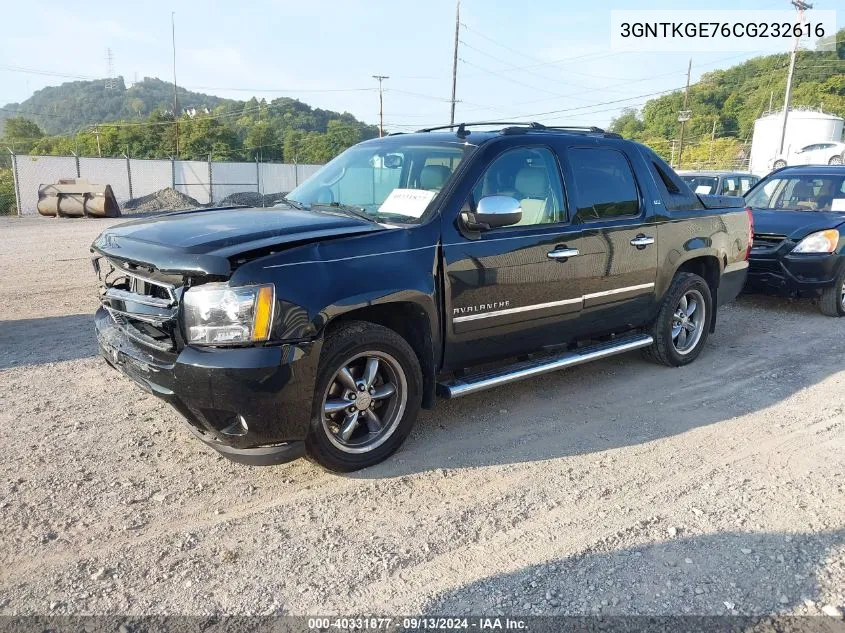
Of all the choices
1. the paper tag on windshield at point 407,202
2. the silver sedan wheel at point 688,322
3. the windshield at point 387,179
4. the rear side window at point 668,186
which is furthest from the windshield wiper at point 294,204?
the silver sedan wheel at point 688,322

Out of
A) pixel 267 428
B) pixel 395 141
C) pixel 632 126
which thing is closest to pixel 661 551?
pixel 267 428

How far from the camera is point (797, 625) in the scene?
2.61m

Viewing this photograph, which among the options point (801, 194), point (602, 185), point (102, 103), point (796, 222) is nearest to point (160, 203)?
point (801, 194)

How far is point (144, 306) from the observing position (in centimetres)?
353

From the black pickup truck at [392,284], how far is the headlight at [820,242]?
312cm

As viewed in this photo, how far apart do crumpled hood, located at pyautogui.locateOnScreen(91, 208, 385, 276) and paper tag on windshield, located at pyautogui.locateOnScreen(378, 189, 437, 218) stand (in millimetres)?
253

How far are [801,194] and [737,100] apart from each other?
3353 inches

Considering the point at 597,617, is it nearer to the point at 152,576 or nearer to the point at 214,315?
the point at 152,576

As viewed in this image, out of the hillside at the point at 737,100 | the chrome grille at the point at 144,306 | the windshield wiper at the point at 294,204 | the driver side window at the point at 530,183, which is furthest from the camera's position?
the hillside at the point at 737,100

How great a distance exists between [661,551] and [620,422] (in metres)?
1.63

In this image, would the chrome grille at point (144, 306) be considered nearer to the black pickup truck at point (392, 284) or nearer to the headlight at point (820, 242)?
the black pickup truck at point (392, 284)

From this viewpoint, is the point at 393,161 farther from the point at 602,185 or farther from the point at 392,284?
the point at 602,185

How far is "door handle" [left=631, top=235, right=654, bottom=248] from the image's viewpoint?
5.23 m

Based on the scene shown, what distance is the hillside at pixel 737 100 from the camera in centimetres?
7375
